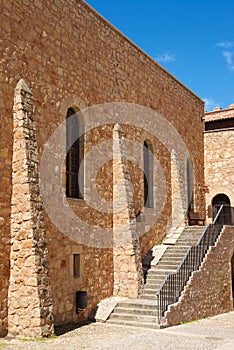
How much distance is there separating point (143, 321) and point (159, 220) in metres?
5.19

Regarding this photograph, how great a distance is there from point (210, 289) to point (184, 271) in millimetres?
1792

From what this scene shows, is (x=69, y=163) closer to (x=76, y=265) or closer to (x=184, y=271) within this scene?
(x=76, y=265)

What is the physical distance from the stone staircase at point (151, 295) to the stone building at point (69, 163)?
0.50 m

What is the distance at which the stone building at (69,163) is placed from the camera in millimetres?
8969

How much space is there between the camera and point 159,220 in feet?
51.1

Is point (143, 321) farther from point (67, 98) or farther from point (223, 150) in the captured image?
point (223, 150)

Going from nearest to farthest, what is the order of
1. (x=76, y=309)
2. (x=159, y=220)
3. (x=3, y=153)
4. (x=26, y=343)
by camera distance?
(x=26, y=343), (x=3, y=153), (x=76, y=309), (x=159, y=220)

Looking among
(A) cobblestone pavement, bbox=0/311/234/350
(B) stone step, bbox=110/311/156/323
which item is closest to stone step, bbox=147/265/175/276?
(A) cobblestone pavement, bbox=0/311/234/350

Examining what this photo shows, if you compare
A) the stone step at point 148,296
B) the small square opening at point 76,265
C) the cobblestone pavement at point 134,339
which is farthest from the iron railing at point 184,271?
the small square opening at point 76,265

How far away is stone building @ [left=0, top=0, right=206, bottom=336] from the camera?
897cm

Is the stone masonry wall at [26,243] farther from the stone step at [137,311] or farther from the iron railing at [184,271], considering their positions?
the iron railing at [184,271]

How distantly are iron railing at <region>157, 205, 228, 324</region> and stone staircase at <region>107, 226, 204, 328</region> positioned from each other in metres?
0.29

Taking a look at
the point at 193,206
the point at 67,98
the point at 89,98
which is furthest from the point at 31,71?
the point at 193,206

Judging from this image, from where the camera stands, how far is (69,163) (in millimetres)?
11352
